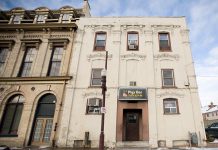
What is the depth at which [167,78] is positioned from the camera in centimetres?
1478

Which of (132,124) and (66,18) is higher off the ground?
(66,18)

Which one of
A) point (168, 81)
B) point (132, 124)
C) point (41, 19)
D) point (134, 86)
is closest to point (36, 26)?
point (41, 19)

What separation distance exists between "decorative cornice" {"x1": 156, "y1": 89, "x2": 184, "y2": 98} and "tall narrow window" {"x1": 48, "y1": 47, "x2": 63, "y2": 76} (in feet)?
31.2

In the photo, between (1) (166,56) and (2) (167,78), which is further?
(1) (166,56)

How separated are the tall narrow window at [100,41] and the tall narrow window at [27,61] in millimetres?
6305

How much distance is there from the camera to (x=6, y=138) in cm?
1349

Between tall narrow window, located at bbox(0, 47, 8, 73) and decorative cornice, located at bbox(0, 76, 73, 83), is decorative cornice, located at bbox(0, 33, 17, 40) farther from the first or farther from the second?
decorative cornice, located at bbox(0, 76, 73, 83)

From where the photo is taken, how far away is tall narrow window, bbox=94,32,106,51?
651 inches

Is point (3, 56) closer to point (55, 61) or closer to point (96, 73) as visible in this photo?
point (55, 61)

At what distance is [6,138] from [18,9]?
14161 mm

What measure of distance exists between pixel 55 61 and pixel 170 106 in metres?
11.4

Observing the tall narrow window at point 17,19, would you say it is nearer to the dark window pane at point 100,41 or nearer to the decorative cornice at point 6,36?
the decorative cornice at point 6,36

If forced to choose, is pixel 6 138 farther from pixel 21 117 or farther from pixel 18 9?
pixel 18 9

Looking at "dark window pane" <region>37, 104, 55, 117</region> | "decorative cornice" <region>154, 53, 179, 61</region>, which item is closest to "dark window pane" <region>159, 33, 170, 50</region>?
"decorative cornice" <region>154, 53, 179, 61</region>
